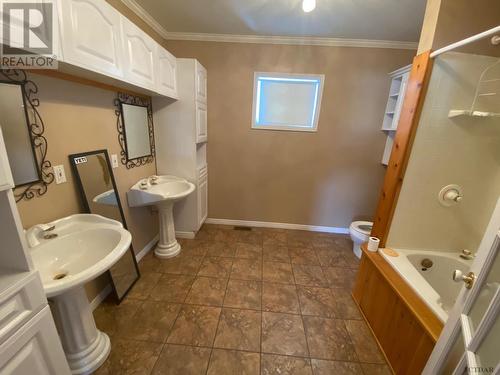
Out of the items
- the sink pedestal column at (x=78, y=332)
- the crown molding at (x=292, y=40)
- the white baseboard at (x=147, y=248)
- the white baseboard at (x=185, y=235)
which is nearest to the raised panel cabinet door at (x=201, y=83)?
the crown molding at (x=292, y=40)

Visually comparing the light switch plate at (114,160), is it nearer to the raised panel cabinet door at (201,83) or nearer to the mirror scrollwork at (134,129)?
the mirror scrollwork at (134,129)

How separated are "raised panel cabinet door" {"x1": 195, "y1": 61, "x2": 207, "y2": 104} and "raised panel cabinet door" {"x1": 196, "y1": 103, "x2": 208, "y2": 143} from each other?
8cm

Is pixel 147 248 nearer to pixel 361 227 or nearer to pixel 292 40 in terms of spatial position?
pixel 361 227

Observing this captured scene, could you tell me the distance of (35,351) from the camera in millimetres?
844

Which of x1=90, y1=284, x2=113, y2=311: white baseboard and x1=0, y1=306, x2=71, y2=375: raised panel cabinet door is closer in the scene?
x1=0, y1=306, x2=71, y2=375: raised panel cabinet door

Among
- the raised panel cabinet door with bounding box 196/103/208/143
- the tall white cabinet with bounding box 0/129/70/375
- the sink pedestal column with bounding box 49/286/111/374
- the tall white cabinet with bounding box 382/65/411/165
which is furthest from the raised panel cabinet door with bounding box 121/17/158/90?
the tall white cabinet with bounding box 382/65/411/165

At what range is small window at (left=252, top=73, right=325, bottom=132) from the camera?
107 inches

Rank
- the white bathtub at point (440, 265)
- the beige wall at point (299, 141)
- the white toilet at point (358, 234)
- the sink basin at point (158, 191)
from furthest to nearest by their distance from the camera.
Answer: the beige wall at point (299, 141) < the white toilet at point (358, 234) < the sink basin at point (158, 191) < the white bathtub at point (440, 265)

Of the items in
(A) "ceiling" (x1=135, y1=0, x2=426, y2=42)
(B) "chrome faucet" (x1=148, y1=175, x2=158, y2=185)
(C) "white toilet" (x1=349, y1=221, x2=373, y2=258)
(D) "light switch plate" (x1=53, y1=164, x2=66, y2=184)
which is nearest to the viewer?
(D) "light switch plate" (x1=53, y1=164, x2=66, y2=184)

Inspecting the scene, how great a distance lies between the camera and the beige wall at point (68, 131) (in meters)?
1.26

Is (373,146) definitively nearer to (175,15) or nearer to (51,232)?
(175,15)

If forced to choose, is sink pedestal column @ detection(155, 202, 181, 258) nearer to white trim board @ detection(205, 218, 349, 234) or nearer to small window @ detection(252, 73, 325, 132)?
white trim board @ detection(205, 218, 349, 234)

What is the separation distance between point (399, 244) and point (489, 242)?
1.06 m

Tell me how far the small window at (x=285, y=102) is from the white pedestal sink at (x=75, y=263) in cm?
213
